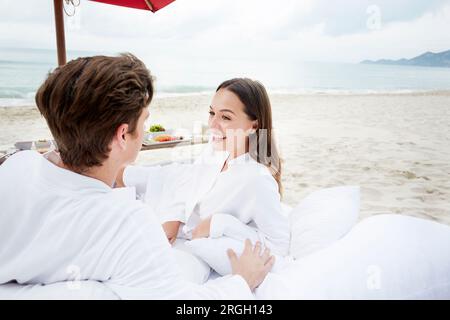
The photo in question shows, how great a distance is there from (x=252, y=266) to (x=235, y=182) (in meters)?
0.49

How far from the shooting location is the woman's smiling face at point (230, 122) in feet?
5.98

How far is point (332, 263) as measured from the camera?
127 cm

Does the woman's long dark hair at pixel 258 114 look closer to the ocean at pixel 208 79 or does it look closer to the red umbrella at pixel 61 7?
the red umbrella at pixel 61 7

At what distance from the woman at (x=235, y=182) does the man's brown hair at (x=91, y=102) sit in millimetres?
725

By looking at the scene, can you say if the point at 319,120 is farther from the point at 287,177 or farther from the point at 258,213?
the point at 258,213

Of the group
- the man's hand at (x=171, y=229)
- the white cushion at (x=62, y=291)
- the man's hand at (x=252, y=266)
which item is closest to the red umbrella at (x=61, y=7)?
the man's hand at (x=171, y=229)

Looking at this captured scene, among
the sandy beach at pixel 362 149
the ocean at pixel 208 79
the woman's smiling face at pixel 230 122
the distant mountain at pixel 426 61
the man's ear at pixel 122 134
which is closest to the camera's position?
the man's ear at pixel 122 134

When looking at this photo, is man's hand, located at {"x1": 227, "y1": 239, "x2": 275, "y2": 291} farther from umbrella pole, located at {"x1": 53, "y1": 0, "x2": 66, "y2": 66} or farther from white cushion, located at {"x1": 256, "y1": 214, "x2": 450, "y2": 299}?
umbrella pole, located at {"x1": 53, "y1": 0, "x2": 66, "y2": 66}

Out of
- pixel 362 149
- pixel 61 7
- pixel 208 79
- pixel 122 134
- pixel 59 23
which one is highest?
pixel 208 79

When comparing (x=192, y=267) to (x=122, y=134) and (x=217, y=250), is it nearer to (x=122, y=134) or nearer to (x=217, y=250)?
(x=217, y=250)

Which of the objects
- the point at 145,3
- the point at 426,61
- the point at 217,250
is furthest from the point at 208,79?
the point at 426,61

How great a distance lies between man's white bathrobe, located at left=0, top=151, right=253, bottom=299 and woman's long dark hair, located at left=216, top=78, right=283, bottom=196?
3.40 feet

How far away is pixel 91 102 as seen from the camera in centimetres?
89
